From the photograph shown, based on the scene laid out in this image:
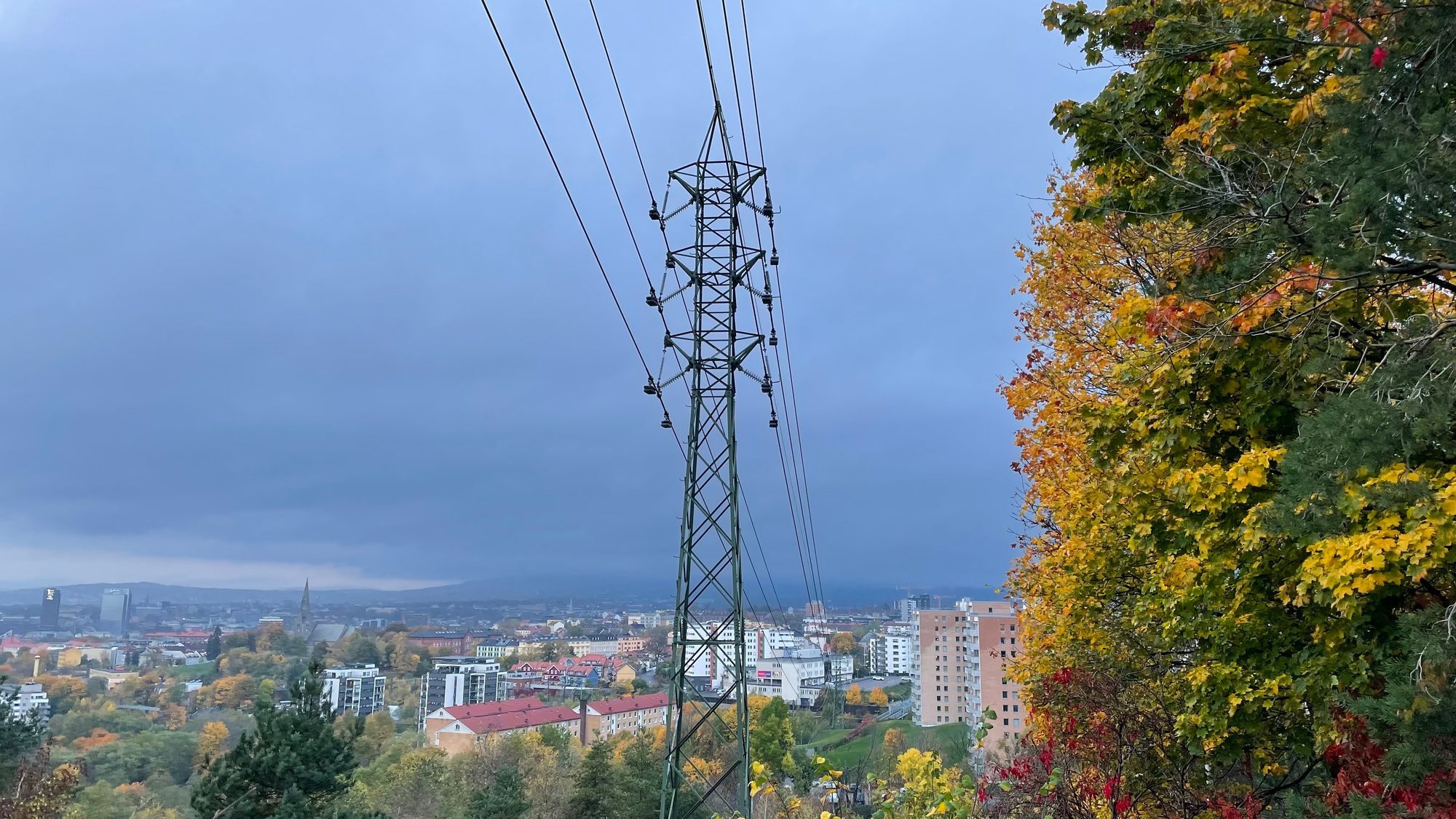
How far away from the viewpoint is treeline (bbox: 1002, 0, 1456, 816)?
13.2 ft

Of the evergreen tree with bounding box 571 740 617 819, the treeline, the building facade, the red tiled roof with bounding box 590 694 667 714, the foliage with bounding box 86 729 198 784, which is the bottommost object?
the building facade

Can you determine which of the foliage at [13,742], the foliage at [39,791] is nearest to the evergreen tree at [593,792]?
the foliage at [13,742]

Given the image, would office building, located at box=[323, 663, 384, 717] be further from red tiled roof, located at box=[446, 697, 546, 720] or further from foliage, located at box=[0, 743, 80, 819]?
foliage, located at box=[0, 743, 80, 819]

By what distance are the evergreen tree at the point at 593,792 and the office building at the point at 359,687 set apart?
A: 1597 inches

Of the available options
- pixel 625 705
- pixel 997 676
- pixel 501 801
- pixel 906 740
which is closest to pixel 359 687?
pixel 625 705

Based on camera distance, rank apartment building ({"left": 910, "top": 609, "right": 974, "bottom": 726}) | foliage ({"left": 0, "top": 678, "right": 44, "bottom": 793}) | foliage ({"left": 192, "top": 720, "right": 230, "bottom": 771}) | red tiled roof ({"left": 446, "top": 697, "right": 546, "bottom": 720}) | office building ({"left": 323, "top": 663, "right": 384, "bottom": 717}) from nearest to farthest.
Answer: foliage ({"left": 0, "top": 678, "right": 44, "bottom": 793}), foliage ({"left": 192, "top": 720, "right": 230, "bottom": 771}), red tiled roof ({"left": 446, "top": 697, "right": 546, "bottom": 720}), office building ({"left": 323, "top": 663, "right": 384, "bottom": 717}), apartment building ({"left": 910, "top": 609, "right": 974, "bottom": 726})

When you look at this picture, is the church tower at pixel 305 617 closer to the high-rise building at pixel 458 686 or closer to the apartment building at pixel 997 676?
the high-rise building at pixel 458 686

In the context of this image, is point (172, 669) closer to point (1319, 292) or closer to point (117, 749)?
point (117, 749)

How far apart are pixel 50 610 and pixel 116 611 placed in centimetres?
1529

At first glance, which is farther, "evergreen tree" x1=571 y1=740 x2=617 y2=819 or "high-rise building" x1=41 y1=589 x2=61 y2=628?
"high-rise building" x1=41 y1=589 x2=61 y2=628

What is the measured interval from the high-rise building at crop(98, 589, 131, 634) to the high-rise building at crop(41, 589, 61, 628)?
7.72 metres

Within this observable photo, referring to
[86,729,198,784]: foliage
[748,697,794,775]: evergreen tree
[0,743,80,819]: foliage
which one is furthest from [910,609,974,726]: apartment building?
[0,743,80,819]: foliage

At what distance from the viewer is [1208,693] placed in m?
5.71

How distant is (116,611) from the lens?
3962 inches
